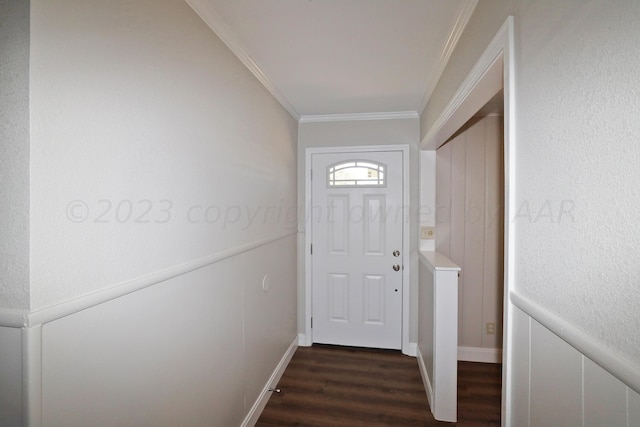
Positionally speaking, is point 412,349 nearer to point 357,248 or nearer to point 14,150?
point 357,248

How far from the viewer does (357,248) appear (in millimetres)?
2996

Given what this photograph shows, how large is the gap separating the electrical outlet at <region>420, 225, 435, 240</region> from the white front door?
0.23 metres

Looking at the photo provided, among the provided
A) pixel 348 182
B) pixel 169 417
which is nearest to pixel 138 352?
pixel 169 417

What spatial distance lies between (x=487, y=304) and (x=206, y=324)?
2602mm

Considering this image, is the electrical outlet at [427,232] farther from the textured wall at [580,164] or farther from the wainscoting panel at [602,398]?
the wainscoting panel at [602,398]

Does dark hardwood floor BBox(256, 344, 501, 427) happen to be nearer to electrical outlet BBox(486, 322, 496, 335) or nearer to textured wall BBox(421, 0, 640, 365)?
electrical outlet BBox(486, 322, 496, 335)

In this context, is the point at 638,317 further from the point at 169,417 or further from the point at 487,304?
the point at 487,304

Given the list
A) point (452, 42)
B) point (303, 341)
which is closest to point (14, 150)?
point (452, 42)

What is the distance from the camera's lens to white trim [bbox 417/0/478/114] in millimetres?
1324

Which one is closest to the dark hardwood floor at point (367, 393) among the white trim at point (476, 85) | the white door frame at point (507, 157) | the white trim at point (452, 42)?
the white door frame at point (507, 157)

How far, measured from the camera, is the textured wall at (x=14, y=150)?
2.22 ft

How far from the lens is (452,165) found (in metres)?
2.81

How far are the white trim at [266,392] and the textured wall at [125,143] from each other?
120 cm

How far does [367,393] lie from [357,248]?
129 cm
